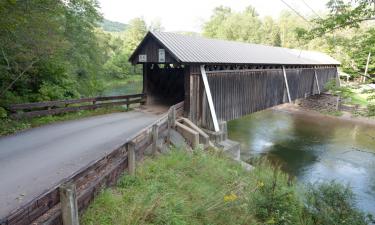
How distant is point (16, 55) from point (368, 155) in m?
16.4

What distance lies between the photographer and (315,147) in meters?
15.8

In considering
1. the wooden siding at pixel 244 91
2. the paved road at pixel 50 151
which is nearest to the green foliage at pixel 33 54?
the paved road at pixel 50 151

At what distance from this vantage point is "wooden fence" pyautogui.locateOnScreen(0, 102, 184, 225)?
9.00 ft

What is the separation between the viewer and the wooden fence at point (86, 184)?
2.74m

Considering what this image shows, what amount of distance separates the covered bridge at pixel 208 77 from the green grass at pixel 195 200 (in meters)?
3.39

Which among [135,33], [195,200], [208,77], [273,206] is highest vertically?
[135,33]

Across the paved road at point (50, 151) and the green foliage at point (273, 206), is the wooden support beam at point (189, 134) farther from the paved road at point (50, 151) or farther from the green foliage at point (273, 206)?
the green foliage at point (273, 206)

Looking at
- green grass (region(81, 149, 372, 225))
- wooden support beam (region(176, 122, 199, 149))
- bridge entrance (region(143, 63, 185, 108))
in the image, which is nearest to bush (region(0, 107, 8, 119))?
green grass (region(81, 149, 372, 225))

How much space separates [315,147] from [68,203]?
15.5 meters

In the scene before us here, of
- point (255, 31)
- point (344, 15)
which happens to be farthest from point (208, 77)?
point (255, 31)

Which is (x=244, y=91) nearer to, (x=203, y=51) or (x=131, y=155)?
(x=203, y=51)

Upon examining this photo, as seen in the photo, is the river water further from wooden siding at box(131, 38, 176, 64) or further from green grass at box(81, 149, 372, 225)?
wooden siding at box(131, 38, 176, 64)

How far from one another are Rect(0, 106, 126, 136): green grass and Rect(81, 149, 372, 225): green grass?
15.0 feet

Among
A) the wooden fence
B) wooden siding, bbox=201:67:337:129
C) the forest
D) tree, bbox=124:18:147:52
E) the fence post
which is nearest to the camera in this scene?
the wooden fence
